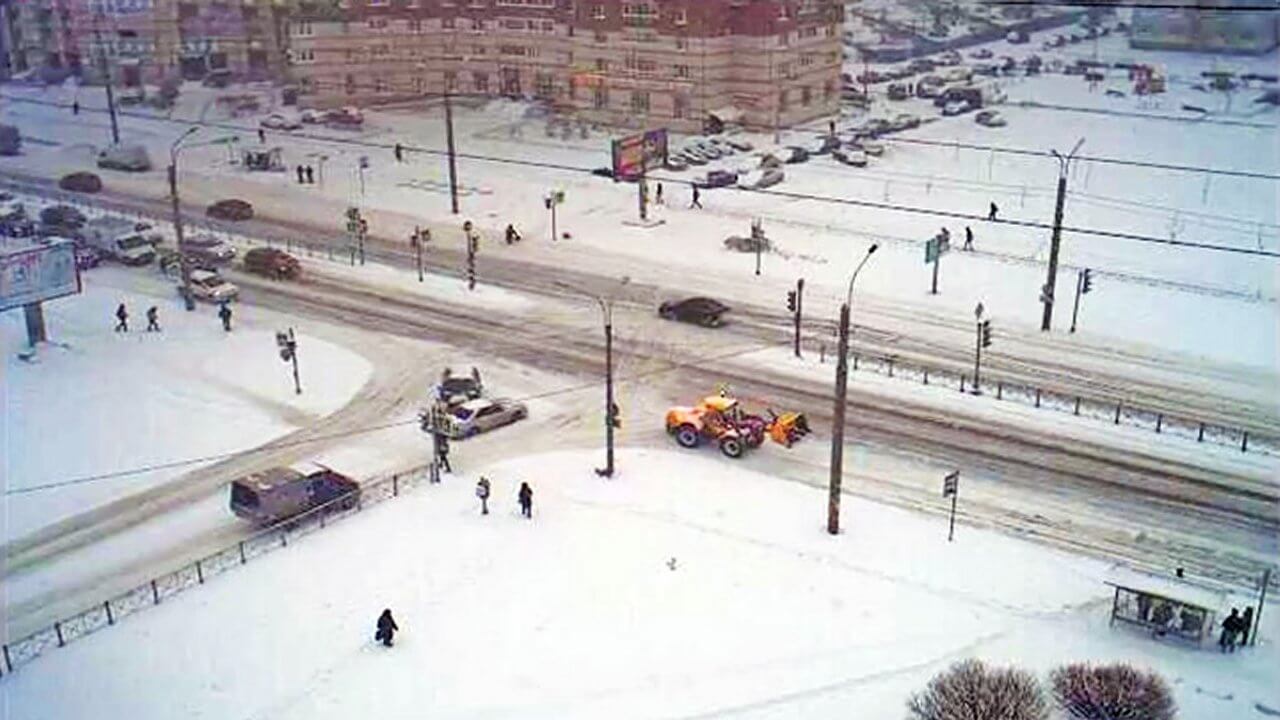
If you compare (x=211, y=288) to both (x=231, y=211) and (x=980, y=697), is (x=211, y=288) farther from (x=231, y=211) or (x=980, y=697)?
(x=980, y=697)

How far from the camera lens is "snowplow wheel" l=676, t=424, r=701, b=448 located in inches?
1348

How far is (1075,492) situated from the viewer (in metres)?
31.4

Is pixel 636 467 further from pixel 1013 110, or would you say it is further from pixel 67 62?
pixel 67 62

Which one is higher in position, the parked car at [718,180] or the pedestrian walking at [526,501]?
the parked car at [718,180]

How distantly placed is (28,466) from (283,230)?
26.7 meters

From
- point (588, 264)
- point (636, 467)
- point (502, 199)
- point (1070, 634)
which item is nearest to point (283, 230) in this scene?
point (502, 199)

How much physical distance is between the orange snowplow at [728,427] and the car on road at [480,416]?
15.8ft

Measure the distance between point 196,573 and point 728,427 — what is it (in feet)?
45.3

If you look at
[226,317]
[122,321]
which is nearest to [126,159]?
[122,321]

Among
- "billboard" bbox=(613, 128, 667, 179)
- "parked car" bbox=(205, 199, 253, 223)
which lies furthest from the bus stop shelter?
"parked car" bbox=(205, 199, 253, 223)

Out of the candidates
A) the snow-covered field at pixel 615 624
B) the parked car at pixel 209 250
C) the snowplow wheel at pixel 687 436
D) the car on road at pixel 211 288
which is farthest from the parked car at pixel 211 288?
the snowplow wheel at pixel 687 436

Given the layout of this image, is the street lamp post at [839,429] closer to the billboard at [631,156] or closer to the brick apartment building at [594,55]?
the billboard at [631,156]

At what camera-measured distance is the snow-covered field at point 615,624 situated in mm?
23312

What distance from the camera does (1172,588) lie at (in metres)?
24.9
